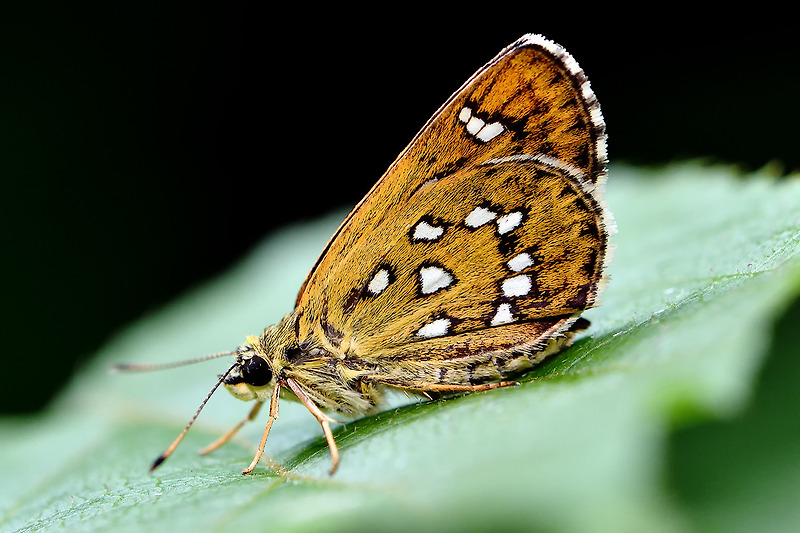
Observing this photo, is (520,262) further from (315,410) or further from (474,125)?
(315,410)

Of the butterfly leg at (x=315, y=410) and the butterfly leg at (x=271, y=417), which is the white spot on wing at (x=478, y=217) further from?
the butterfly leg at (x=271, y=417)

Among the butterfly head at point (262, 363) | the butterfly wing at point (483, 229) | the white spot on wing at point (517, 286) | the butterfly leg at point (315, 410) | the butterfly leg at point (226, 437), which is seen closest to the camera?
the butterfly leg at point (315, 410)

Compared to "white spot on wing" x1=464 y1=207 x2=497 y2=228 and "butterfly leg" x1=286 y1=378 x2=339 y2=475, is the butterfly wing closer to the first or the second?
"white spot on wing" x1=464 y1=207 x2=497 y2=228

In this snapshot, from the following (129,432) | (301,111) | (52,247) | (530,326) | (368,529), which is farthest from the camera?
(301,111)

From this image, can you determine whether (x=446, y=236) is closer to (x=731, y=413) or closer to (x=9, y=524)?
(x=731, y=413)

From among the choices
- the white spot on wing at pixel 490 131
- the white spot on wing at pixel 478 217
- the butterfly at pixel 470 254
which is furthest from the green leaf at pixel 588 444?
the white spot on wing at pixel 490 131

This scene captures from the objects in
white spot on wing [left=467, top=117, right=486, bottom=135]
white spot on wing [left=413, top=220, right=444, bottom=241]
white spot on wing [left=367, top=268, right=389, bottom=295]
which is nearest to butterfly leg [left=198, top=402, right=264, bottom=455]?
white spot on wing [left=367, top=268, right=389, bottom=295]

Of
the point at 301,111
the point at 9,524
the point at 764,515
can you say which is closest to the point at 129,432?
the point at 9,524

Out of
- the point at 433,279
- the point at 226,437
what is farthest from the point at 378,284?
the point at 226,437
